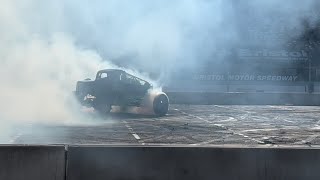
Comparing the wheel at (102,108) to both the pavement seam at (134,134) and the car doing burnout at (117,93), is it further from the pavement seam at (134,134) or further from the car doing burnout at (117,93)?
the pavement seam at (134,134)

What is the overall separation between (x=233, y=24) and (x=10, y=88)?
8.57 metres

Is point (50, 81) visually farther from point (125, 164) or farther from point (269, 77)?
point (269, 77)

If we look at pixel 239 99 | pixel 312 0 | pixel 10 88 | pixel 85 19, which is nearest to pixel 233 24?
pixel 312 0

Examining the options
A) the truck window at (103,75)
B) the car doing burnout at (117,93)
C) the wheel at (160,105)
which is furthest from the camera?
the wheel at (160,105)

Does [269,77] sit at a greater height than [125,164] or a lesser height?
greater

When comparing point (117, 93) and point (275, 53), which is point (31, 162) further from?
point (117, 93)

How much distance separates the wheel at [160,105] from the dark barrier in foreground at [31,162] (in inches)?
421

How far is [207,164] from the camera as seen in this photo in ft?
14.8

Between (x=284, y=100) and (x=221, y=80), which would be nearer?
(x=284, y=100)

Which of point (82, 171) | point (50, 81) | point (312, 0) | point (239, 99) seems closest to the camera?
point (312, 0)

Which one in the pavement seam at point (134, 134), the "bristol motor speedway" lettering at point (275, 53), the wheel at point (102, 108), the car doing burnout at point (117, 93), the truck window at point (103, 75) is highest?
the "bristol motor speedway" lettering at point (275, 53)

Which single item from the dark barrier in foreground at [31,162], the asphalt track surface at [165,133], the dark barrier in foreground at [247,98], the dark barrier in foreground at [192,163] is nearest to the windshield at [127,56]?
the asphalt track surface at [165,133]

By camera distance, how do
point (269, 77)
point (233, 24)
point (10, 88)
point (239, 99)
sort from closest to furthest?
point (233, 24), point (10, 88), point (239, 99), point (269, 77)

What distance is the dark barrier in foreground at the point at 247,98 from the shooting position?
23.1m
